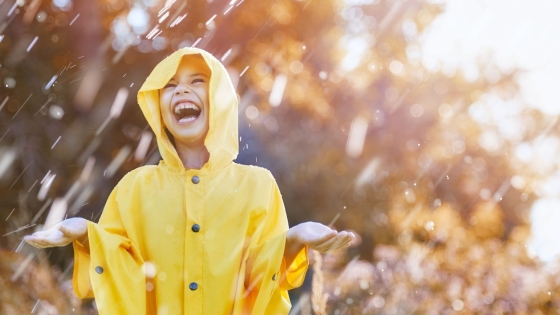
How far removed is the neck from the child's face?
2 cm

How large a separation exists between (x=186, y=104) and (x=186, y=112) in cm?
5

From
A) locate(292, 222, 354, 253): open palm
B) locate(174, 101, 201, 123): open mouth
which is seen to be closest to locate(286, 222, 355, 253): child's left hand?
locate(292, 222, 354, 253): open palm

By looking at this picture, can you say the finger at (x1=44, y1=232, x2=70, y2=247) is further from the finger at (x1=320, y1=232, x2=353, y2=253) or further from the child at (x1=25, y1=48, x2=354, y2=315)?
the finger at (x1=320, y1=232, x2=353, y2=253)

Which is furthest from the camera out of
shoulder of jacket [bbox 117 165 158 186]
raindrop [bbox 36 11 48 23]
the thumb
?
raindrop [bbox 36 11 48 23]

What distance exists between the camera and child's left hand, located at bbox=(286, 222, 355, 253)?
5.46 ft

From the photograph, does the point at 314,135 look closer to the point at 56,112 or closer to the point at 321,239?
the point at 56,112

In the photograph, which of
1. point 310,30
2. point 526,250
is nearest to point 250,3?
point 310,30

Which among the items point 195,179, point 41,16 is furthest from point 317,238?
point 41,16

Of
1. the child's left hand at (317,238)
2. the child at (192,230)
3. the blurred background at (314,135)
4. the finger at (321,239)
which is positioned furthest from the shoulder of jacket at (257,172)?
the blurred background at (314,135)

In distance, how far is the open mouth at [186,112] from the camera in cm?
222

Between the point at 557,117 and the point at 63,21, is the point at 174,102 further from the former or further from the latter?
the point at 557,117

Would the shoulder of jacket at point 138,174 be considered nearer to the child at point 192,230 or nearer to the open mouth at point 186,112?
the child at point 192,230

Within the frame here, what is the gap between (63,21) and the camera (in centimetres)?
605

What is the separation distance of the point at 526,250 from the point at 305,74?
3453mm
